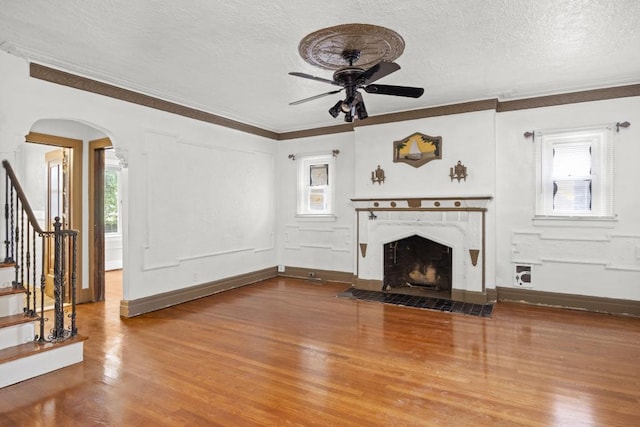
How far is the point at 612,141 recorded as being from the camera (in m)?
4.52

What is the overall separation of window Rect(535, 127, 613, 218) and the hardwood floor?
1.36m

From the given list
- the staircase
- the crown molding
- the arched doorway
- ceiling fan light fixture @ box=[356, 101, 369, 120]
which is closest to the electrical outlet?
the crown molding

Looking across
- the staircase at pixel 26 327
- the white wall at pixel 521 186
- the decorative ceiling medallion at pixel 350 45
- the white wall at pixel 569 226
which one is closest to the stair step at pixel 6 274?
the staircase at pixel 26 327

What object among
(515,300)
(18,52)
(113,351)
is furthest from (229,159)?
(515,300)

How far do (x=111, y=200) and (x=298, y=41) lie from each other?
6650 mm

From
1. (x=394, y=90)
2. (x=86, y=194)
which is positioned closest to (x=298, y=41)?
(x=394, y=90)

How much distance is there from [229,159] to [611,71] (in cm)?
521

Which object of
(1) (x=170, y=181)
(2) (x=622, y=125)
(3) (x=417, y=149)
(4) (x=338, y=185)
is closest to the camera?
(2) (x=622, y=125)

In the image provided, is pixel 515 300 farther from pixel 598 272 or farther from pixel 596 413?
pixel 596 413

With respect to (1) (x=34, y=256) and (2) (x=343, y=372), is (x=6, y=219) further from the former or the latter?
(2) (x=343, y=372)

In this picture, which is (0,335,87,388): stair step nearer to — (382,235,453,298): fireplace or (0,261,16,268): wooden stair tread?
(0,261,16,268): wooden stair tread

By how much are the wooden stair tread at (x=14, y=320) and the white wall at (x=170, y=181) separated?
4.62 ft

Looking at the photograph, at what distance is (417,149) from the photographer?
5.54 meters

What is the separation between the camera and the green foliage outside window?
7.98m
